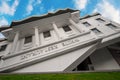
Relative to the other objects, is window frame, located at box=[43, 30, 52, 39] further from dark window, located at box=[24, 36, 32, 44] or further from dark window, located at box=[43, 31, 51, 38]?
dark window, located at box=[24, 36, 32, 44]

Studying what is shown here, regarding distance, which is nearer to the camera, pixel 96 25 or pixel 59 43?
pixel 59 43

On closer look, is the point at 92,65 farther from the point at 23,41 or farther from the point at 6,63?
the point at 23,41

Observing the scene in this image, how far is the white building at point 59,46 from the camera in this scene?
37.0ft

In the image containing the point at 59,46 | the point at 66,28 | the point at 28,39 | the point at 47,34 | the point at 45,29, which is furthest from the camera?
the point at 66,28

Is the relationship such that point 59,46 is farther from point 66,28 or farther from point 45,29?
point 66,28

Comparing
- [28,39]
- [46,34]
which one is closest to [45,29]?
[46,34]

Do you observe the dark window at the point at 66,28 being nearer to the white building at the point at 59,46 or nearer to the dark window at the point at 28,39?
the white building at the point at 59,46

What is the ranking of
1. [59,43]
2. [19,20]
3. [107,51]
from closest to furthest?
[59,43], [107,51], [19,20]

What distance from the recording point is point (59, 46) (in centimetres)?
1271

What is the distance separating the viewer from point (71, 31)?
18.6 metres

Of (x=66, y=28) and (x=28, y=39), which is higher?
(x=66, y=28)

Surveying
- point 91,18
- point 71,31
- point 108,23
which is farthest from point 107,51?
point 91,18

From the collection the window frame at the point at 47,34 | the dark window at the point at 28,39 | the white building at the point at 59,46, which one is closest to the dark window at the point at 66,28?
the white building at the point at 59,46

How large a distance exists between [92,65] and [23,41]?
919cm
